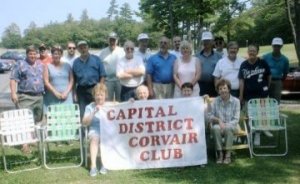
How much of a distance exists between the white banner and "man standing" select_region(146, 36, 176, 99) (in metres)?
0.89

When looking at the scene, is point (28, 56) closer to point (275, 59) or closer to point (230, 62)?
point (230, 62)

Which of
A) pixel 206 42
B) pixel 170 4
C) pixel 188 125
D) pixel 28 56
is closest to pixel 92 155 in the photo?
pixel 188 125

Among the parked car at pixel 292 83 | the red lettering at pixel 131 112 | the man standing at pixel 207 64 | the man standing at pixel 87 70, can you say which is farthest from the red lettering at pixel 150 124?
the parked car at pixel 292 83

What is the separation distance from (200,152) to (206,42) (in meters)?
2.13

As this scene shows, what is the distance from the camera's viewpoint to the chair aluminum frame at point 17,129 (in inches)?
303

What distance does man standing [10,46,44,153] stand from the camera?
8.64 m

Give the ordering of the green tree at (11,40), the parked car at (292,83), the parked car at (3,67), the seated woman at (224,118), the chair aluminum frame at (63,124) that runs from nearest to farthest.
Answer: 1. the seated woman at (224,118)
2. the chair aluminum frame at (63,124)
3. the parked car at (292,83)
4. the parked car at (3,67)
5. the green tree at (11,40)

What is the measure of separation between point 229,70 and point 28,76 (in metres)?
3.57

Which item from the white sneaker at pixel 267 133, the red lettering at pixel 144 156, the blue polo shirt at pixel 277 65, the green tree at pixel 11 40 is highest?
the green tree at pixel 11 40

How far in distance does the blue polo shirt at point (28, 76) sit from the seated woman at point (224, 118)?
311 centimetres

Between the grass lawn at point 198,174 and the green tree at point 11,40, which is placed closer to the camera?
the grass lawn at point 198,174

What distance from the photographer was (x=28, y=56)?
341 inches

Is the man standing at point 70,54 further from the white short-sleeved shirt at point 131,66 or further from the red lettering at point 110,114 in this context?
the red lettering at point 110,114

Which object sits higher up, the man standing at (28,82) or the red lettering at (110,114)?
the man standing at (28,82)
